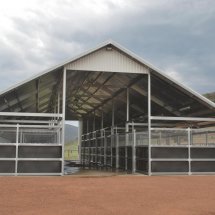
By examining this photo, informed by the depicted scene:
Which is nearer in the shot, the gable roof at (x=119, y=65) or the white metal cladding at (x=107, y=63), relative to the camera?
the gable roof at (x=119, y=65)

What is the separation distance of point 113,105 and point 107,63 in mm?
8802

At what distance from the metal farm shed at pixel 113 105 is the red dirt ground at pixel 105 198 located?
3.33 meters

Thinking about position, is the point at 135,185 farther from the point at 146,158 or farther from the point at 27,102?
the point at 27,102

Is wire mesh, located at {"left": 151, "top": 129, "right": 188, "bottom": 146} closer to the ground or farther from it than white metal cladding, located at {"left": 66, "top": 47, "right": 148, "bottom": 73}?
closer to the ground

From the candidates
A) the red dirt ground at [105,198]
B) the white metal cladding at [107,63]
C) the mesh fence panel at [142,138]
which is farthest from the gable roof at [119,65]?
the red dirt ground at [105,198]

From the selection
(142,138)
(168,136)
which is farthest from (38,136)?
(168,136)

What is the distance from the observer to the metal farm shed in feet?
60.1

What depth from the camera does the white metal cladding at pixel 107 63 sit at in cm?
1953

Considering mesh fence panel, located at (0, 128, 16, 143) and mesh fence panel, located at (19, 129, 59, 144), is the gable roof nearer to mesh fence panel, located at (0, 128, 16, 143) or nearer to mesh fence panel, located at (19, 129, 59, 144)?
mesh fence panel, located at (0, 128, 16, 143)

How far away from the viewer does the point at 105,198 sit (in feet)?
36.3

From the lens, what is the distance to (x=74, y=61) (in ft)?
64.0

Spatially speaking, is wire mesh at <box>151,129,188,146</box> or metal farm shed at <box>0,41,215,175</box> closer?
metal farm shed at <box>0,41,215,175</box>

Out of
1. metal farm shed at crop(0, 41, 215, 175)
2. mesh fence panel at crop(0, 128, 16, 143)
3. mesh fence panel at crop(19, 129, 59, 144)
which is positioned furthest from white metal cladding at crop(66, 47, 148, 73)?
mesh fence panel at crop(0, 128, 16, 143)

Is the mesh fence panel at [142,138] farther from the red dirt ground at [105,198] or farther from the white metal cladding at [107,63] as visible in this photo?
the red dirt ground at [105,198]
